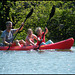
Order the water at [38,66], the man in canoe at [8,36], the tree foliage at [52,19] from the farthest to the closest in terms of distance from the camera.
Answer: the tree foliage at [52,19] → the man in canoe at [8,36] → the water at [38,66]

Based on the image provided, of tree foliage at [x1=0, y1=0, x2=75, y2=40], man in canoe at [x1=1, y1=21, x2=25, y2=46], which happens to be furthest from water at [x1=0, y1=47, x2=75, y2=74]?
tree foliage at [x1=0, y1=0, x2=75, y2=40]

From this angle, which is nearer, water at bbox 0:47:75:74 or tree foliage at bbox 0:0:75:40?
water at bbox 0:47:75:74

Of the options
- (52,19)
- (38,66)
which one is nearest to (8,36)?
(38,66)

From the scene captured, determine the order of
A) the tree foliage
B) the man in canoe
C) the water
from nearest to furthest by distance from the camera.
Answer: the water < the man in canoe < the tree foliage

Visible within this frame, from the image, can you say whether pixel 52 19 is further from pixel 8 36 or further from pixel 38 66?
pixel 38 66

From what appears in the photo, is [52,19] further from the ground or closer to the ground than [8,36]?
closer to the ground

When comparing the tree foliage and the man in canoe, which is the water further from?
the tree foliage

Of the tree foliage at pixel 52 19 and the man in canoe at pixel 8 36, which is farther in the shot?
the tree foliage at pixel 52 19

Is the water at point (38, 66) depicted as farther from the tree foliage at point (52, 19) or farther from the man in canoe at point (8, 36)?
the tree foliage at point (52, 19)

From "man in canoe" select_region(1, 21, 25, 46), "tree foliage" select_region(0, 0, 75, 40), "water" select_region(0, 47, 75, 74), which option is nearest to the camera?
"water" select_region(0, 47, 75, 74)

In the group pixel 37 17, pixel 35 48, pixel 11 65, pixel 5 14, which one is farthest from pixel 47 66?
pixel 5 14

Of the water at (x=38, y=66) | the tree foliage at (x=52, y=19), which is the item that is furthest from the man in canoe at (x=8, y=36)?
the tree foliage at (x=52, y=19)

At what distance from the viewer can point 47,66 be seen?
912 centimetres

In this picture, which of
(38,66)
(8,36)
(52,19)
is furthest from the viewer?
(52,19)
